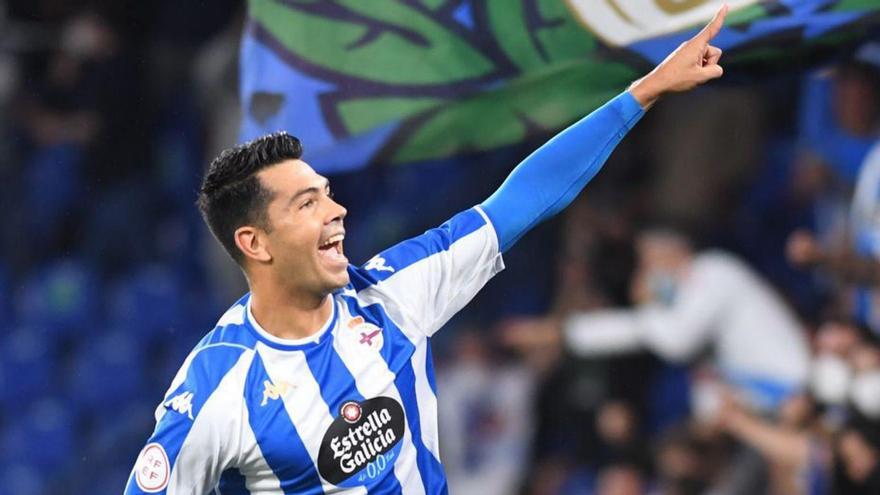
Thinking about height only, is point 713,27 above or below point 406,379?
above

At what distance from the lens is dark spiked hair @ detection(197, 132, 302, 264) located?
11.3ft

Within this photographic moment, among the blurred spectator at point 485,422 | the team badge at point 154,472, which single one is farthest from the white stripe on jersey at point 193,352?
the blurred spectator at point 485,422

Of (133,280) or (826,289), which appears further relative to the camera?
(133,280)

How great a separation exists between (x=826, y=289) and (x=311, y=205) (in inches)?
136

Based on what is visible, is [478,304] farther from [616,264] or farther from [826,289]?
[826,289]

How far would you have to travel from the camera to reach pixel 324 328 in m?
3.49

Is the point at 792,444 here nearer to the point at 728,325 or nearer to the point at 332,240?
the point at 728,325

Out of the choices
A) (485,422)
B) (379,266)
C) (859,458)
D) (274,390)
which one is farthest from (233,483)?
(485,422)

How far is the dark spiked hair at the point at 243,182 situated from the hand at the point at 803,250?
3.33 m

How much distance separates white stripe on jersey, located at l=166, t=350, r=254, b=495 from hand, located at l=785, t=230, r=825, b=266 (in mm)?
3536

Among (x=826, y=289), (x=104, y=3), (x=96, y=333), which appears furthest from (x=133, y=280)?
(x=826, y=289)

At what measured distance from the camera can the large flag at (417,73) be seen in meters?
4.35

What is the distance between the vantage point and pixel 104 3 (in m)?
9.79

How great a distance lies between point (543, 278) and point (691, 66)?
414 centimetres
